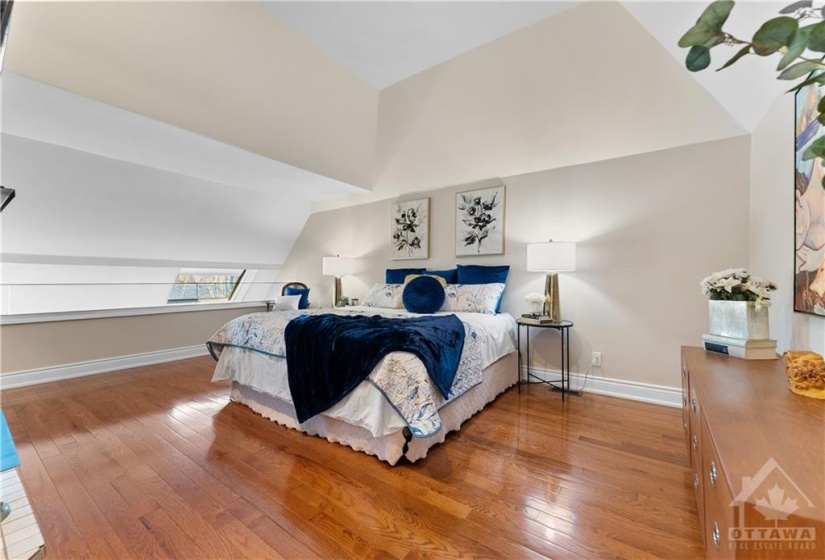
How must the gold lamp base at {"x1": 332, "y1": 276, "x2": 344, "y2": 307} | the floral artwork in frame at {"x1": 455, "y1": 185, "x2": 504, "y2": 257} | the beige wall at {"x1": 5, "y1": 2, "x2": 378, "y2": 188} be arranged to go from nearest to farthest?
the beige wall at {"x1": 5, "y1": 2, "x2": 378, "y2": 188} < the floral artwork in frame at {"x1": 455, "y1": 185, "x2": 504, "y2": 257} < the gold lamp base at {"x1": 332, "y1": 276, "x2": 344, "y2": 307}

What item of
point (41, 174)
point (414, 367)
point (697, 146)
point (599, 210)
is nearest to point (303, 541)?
point (414, 367)

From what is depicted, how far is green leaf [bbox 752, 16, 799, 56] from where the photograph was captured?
0.59 meters

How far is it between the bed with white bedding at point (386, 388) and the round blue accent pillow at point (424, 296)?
0.38 meters

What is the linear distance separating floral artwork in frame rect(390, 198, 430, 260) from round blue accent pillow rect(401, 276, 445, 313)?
868 millimetres

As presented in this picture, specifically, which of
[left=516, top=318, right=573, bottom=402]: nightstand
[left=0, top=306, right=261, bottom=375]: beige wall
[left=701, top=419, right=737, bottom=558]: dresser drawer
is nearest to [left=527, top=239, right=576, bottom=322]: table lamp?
[left=516, top=318, right=573, bottom=402]: nightstand

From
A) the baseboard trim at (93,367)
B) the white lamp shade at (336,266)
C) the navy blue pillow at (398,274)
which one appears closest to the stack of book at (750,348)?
the navy blue pillow at (398,274)

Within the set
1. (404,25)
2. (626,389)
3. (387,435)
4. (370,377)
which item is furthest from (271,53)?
(626,389)

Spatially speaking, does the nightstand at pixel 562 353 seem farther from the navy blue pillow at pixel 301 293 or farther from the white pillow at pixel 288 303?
the navy blue pillow at pixel 301 293

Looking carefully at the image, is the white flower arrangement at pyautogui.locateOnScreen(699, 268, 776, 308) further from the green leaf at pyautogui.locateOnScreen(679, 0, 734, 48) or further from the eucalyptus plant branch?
the green leaf at pyautogui.locateOnScreen(679, 0, 734, 48)

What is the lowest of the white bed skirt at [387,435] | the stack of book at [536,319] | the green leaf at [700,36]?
the white bed skirt at [387,435]

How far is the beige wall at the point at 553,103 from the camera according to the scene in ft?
7.70

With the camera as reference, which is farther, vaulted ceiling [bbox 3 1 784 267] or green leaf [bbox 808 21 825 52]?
vaulted ceiling [bbox 3 1 784 267]

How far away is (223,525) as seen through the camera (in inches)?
56.2

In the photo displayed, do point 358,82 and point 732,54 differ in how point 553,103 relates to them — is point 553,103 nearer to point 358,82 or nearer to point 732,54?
point 732,54
